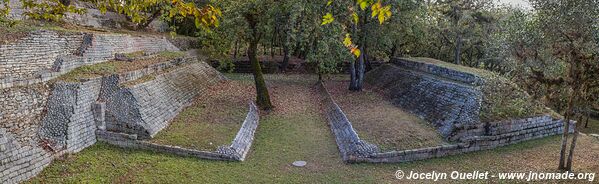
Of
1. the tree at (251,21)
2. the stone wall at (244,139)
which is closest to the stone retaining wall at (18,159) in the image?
the stone wall at (244,139)

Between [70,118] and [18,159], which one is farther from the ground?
[70,118]

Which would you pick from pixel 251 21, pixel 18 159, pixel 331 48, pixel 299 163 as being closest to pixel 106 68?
pixel 251 21

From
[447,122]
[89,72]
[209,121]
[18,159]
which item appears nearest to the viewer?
[18,159]

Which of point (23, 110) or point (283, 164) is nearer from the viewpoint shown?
point (23, 110)

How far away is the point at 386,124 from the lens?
623 inches

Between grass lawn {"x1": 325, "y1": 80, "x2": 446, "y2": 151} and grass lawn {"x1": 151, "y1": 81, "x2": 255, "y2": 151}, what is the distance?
4.96 metres

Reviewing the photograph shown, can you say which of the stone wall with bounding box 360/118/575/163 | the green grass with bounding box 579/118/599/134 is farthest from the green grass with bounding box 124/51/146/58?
the green grass with bounding box 579/118/599/134

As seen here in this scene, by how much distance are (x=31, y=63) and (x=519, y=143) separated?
17693 millimetres

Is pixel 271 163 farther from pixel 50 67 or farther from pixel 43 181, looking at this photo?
pixel 50 67

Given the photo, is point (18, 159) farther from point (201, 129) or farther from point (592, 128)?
point (592, 128)

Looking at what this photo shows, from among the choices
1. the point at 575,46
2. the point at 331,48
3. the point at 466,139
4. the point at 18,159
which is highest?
the point at 575,46

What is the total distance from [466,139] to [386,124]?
3274 mm

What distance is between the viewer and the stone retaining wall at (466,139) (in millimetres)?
12602

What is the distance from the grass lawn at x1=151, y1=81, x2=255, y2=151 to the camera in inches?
511
